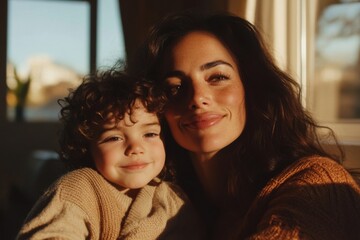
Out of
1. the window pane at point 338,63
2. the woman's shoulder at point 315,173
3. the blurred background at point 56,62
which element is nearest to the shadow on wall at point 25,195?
the blurred background at point 56,62

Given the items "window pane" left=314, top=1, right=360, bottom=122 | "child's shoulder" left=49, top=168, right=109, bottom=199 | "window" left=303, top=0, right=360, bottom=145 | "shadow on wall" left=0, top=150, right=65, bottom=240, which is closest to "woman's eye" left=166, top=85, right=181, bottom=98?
"child's shoulder" left=49, top=168, right=109, bottom=199

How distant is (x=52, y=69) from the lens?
4.79 metres

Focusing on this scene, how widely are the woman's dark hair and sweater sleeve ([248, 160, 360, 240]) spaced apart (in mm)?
174

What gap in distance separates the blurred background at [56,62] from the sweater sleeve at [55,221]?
1.51m

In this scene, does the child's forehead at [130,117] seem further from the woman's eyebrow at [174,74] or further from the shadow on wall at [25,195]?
the shadow on wall at [25,195]

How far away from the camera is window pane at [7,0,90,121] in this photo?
4660 millimetres

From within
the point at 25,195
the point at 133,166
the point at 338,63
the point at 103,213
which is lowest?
the point at 25,195

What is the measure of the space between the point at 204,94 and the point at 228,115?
0.09 meters

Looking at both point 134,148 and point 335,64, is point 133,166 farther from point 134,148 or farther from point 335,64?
point 335,64

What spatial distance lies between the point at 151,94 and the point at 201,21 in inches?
12.9

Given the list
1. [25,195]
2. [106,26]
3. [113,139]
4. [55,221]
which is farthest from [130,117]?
[106,26]

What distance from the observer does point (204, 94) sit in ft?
4.21

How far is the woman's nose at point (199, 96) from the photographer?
4.17ft

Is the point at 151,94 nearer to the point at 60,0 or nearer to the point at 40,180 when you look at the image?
the point at 40,180
